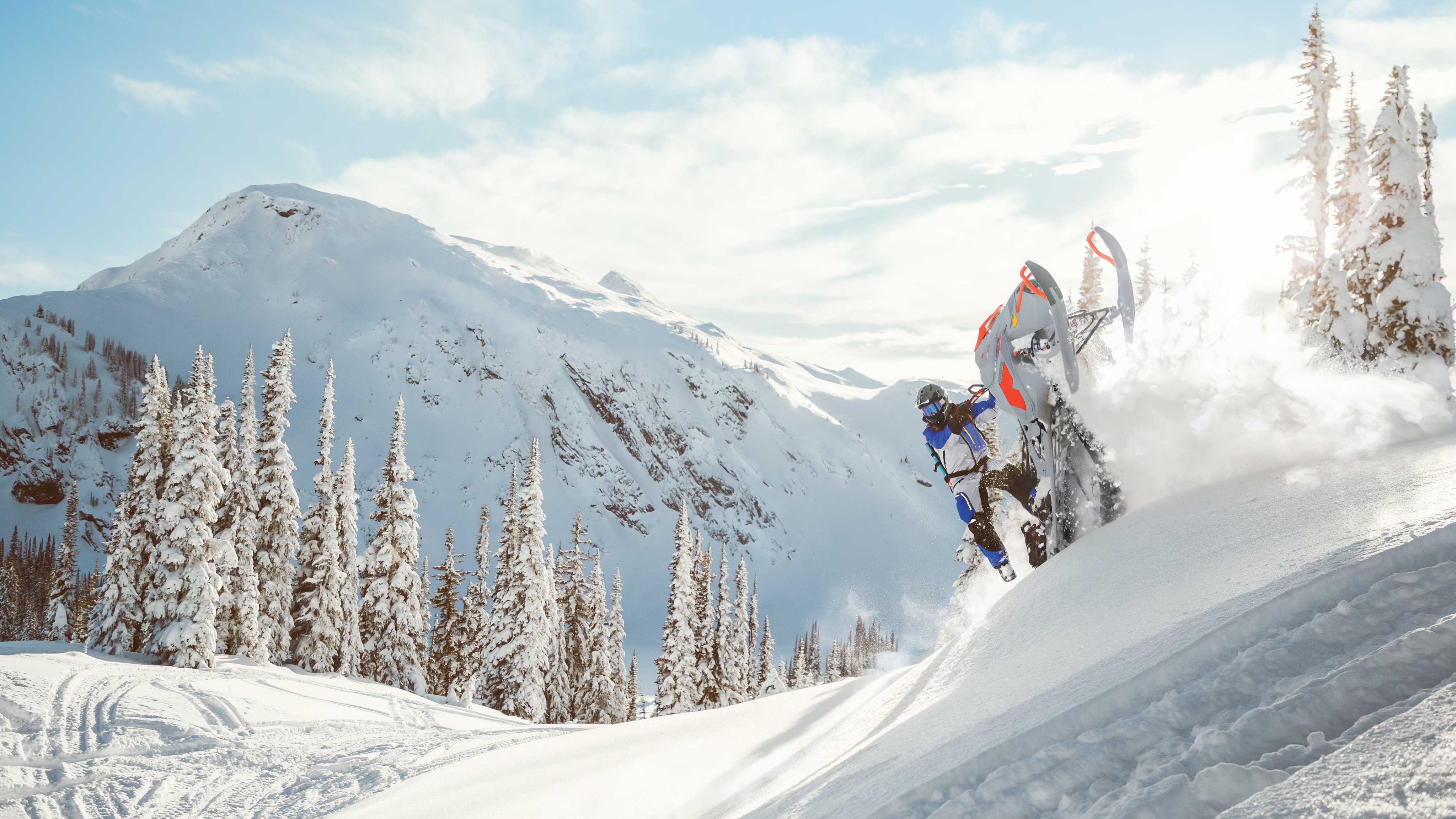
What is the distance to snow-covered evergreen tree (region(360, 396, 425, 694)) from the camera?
31938mm

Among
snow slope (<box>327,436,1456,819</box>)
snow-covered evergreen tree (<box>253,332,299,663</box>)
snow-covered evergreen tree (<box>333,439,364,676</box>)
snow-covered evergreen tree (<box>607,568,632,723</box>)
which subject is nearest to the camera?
snow slope (<box>327,436,1456,819</box>)

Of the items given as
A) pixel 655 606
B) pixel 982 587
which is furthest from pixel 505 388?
pixel 982 587

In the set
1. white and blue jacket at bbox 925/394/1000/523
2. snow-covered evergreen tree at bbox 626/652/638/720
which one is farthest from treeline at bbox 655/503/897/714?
white and blue jacket at bbox 925/394/1000/523

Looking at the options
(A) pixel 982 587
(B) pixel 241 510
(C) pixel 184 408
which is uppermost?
(C) pixel 184 408

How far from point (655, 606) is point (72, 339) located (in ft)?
435

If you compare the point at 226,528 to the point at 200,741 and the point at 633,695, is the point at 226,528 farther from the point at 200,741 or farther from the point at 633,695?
the point at 633,695

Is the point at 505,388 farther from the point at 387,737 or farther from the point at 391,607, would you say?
the point at 387,737

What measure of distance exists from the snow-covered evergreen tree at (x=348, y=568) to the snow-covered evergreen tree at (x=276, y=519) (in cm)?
170

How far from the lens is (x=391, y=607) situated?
32062 mm

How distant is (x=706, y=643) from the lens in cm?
3928

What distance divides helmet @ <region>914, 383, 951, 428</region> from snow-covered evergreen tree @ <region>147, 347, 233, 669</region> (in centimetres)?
2697

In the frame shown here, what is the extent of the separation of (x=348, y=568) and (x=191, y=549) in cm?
689

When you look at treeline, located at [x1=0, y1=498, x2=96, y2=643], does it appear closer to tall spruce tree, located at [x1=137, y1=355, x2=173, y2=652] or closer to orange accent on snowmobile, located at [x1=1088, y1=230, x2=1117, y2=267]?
tall spruce tree, located at [x1=137, y1=355, x2=173, y2=652]

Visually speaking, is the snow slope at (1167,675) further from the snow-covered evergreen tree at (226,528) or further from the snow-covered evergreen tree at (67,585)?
the snow-covered evergreen tree at (67,585)
